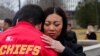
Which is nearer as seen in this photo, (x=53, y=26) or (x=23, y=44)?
(x=23, y=44)

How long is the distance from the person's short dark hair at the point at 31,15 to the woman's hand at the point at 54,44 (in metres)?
0.15

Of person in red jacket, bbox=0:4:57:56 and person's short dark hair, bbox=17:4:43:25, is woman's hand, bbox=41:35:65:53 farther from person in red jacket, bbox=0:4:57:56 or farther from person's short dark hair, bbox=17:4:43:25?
person's short dark hair, bbox=17:4:43:25

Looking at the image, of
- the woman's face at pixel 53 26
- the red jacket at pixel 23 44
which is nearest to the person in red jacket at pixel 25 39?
the red jacket at pixel 23 44

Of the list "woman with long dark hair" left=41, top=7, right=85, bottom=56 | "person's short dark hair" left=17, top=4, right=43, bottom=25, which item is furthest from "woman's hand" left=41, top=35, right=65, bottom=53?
"person's short dark hair" left=17, top=4, right=43, bottom=25

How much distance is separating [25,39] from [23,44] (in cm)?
4

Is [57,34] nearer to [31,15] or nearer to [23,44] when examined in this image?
[31,15]

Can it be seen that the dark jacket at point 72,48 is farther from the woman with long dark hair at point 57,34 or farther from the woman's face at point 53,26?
the woman's face at point 53,26

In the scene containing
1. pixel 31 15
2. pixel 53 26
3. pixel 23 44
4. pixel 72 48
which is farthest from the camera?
pixel 72 48

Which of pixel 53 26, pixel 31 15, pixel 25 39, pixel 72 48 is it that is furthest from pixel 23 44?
pixel 72 48

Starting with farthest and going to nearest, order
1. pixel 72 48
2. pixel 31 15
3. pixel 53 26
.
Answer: pixel 72 48 < pixel 53 26 < pixel 31 15

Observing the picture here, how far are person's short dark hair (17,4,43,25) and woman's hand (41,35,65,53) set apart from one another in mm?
147

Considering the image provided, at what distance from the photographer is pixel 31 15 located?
3129 millimetres

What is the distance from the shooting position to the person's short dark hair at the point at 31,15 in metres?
3.13

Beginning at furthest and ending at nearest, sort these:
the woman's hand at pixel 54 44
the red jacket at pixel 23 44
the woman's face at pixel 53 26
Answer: the woman's face at pixel 53 26 < the woman's hand at pixel 54 44 < the red jacket at pixel 23 44
